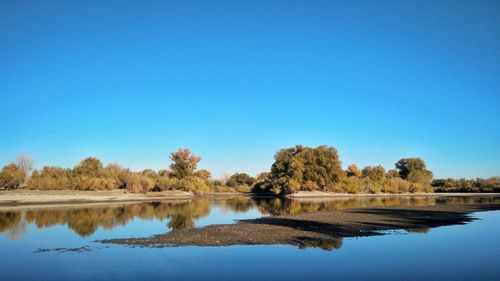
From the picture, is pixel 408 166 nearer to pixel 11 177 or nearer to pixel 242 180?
pixel 242 180

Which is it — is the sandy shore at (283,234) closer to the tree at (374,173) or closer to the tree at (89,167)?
the tree at (89,167)

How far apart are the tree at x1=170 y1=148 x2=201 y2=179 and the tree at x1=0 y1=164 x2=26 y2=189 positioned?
42180 mm

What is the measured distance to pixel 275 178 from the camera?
118250mm

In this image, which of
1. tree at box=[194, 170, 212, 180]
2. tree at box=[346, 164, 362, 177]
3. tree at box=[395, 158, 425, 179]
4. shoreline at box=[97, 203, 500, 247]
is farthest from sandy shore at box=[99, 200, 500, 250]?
tree at box=[395, 158, 425, 179]

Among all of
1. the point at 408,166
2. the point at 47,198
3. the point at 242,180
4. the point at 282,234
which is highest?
the point at 408,166

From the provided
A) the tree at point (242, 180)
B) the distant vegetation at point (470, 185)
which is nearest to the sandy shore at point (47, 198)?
the tree at point (242, 180)

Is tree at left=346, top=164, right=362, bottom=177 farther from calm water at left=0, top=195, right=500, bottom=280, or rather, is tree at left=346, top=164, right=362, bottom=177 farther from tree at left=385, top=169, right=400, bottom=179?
calm water at left=0, top=195, right=500, bottom=280

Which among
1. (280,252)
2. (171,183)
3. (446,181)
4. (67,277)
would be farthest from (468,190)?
(67,277)

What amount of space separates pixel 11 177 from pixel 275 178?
69276mm

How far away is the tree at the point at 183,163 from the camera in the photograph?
11638 cm

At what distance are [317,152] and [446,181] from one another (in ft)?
264

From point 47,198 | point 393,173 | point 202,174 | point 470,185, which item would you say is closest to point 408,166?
point 393,173

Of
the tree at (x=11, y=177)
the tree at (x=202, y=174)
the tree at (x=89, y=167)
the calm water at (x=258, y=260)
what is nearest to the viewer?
the calm water at (x=258, y=260)

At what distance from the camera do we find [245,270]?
1577cm
